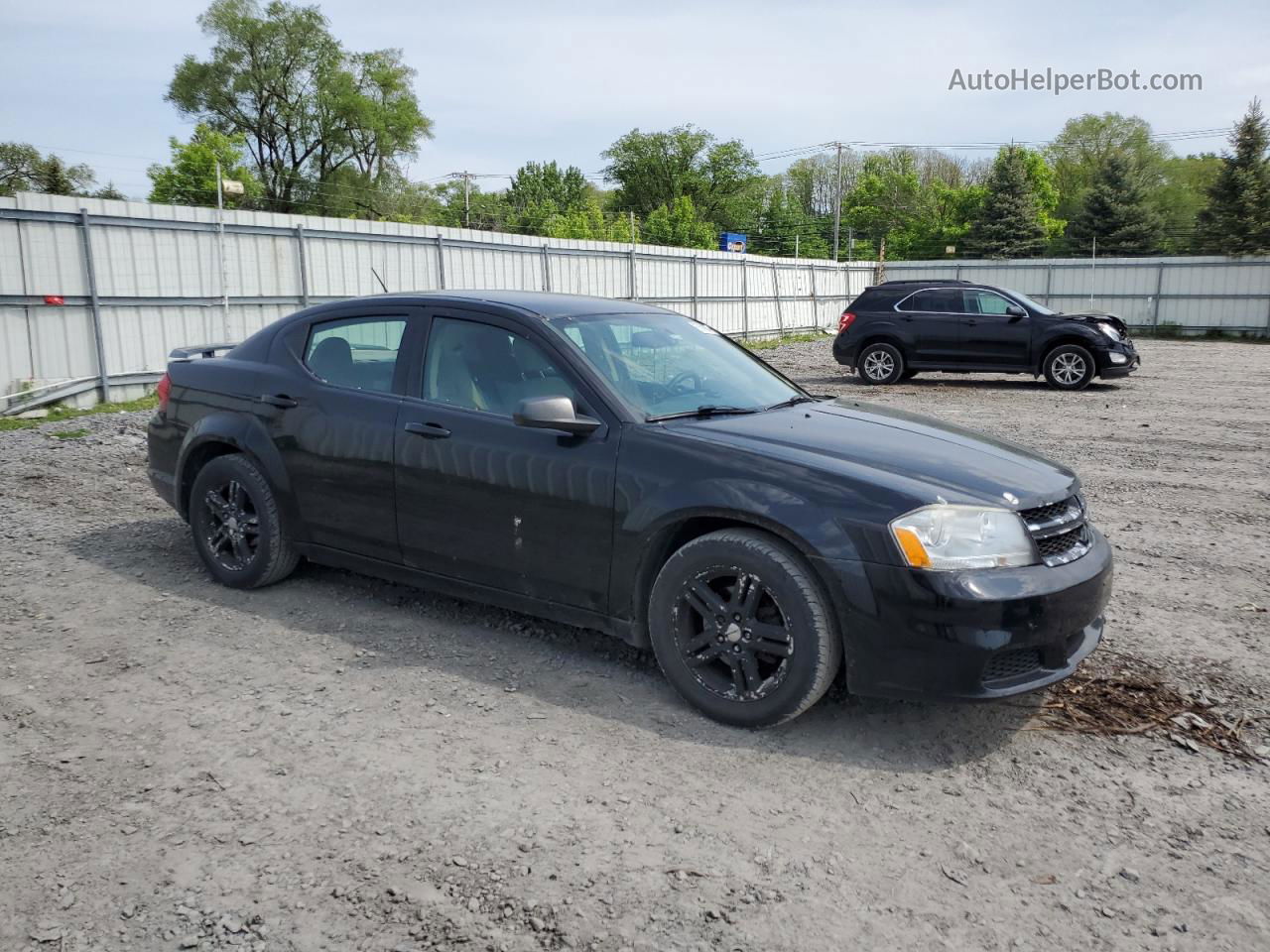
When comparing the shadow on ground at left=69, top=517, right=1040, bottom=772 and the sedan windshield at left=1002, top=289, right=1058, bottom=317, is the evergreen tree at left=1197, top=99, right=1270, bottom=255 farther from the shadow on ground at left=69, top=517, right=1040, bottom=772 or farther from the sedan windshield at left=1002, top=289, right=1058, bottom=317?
the shadow on ground at left=69, top=517, right=1040, bottom=772

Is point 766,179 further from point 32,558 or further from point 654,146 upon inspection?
point 32,558

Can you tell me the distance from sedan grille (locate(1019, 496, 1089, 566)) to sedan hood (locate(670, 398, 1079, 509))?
38mm

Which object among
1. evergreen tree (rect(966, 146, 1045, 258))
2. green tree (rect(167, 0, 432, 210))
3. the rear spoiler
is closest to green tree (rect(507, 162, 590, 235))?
green tree (rect(167, 0, 432, 210))

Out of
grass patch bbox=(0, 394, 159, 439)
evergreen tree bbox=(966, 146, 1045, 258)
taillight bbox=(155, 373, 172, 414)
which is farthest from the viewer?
evergreen tree bbox=(966, 146, 1045, 258)

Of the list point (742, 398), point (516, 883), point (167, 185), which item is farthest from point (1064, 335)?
point (167, 185)

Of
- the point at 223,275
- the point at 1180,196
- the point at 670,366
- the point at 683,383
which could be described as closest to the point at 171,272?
the point at 223,275

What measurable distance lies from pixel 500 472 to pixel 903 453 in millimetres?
1643

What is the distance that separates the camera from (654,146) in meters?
85.9

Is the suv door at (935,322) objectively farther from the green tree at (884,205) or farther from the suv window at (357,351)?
the green tree at (884,205)

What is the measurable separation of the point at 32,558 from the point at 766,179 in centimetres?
8647

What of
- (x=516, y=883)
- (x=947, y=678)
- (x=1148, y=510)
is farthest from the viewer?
(x=1148, y=510)

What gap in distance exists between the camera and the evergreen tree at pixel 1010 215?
171 ft

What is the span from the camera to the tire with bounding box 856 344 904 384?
1673 cm

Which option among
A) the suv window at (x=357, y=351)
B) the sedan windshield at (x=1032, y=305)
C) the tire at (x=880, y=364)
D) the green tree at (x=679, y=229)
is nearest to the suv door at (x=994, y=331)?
the sedan windshield at (x=1032, y=305)
